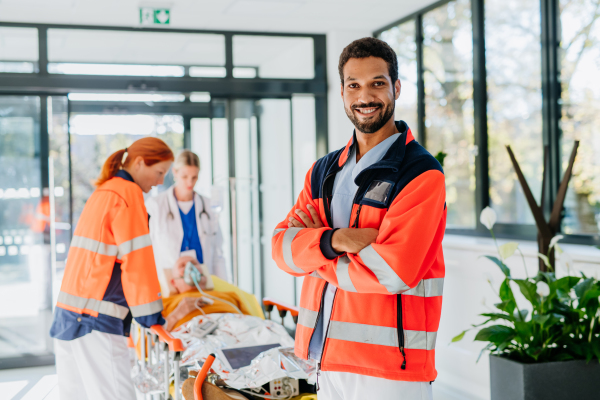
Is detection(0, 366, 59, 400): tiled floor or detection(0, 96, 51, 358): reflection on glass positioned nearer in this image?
detection(0, 366, 59, 400): tiled floor

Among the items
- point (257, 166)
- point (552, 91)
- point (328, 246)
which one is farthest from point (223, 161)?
point (328, 246)

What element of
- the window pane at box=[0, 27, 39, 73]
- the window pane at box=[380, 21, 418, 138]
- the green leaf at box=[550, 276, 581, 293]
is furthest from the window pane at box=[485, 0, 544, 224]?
the window pane at box=[0, 27, 39, 73]

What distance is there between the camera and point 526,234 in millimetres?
3545

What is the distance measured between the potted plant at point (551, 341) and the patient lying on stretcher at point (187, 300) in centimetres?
143

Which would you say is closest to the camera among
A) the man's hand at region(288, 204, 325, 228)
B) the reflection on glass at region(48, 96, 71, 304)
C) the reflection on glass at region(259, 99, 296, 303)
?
the man's hand at region(288, 204, 325, 228)

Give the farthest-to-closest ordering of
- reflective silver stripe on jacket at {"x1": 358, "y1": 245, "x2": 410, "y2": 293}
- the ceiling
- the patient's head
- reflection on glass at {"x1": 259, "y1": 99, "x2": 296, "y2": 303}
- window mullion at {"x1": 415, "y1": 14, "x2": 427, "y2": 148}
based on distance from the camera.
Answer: reflection on glass at {"x1": 259, "y1": 99, "x2": 296, "y2": 303} → window mullion at {"x1": 415, "y1": 14, "x2": 427, "y2": 148} → the ceiling → the patient's head → reflective silver stripe on jacket at {"x1": 358, "y1": 245, "x2": 410, "y2": 293}

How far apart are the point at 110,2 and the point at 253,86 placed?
139 centimetres

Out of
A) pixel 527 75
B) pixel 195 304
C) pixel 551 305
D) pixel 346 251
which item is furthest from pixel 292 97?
pixel 346 251

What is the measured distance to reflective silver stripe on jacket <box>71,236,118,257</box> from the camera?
2188 mm

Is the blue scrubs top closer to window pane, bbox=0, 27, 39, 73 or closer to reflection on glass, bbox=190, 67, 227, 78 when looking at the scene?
reflection on glass, bbox=190, 67, 227, 78

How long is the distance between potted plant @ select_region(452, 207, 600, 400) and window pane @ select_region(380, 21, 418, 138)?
2.58m

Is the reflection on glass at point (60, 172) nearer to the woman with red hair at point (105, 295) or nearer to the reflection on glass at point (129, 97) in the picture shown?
the reflection on glass at point (129, 97)

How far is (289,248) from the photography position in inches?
60.2

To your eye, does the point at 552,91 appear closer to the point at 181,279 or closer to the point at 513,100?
the point at 513,100
